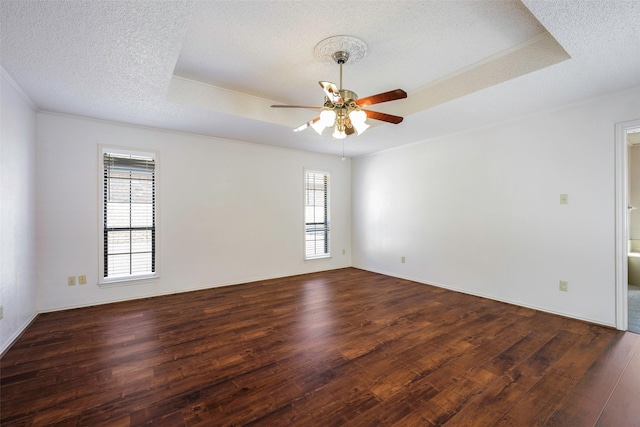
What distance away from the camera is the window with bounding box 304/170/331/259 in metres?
5.89

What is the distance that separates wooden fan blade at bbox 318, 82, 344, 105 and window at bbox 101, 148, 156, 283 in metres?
3.11

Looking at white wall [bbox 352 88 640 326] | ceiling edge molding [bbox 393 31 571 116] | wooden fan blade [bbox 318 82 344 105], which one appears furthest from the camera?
white wall [bbox 352 88 640 326]

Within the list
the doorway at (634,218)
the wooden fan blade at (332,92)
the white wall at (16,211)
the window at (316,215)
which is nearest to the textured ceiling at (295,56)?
the white wall at (16,211)

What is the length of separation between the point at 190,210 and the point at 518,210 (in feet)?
15.7

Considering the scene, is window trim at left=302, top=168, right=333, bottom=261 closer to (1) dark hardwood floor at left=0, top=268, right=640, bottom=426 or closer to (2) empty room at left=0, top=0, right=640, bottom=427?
(2) empty room at left=0, top=0, right=640, bottom=427

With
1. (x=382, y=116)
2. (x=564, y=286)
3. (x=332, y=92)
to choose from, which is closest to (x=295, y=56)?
(x=332, y=92)

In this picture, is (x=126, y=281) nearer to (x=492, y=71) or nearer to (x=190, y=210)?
(x=190, y=210)

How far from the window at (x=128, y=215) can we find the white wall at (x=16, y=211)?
27.9 inches

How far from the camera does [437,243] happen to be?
4828 millimetres

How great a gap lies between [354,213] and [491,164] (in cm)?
300

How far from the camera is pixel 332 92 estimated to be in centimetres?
238

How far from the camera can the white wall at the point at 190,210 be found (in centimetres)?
360

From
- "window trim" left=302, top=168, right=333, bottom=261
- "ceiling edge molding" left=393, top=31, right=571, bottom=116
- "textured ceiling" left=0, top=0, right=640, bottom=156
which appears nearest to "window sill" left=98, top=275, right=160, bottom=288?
"textured ceiling" left=0, top=0, right=640, bottom=156

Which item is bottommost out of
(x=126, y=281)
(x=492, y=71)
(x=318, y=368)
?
(x=318, y=368)
